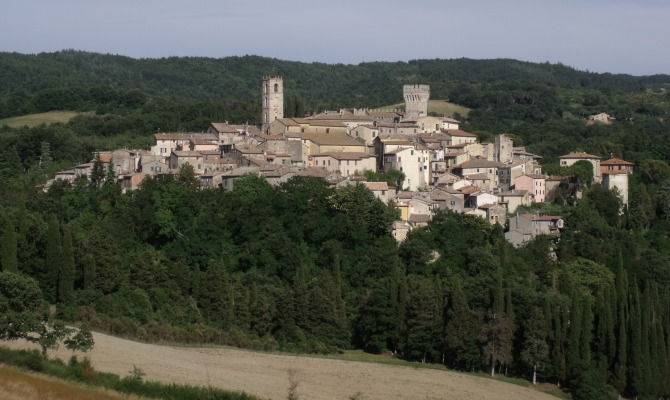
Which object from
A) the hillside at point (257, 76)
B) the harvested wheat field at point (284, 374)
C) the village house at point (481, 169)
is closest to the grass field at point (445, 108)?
the hillside at point (257, 76)

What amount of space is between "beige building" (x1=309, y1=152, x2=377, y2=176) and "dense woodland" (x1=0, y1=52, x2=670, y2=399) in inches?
221

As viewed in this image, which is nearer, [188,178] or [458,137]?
[188,178]

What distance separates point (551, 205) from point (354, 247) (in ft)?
40.3

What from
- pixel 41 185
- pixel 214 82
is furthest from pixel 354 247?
pixel 214 82

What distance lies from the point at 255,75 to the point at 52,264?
132m

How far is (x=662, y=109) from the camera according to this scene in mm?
119750

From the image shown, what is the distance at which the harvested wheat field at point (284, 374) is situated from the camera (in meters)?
31.9

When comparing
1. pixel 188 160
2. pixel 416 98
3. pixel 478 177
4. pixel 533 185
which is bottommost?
pixel 533 185

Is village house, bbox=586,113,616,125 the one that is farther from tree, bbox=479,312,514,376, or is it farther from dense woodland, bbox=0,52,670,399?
tree, bbox=479,312,514,376

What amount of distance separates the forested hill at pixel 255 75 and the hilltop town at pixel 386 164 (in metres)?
63.3

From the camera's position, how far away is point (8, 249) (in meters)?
41.9

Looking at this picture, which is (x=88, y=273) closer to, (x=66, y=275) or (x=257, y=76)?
(x=66, y=275)

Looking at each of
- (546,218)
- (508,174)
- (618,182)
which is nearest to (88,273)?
(546,218)

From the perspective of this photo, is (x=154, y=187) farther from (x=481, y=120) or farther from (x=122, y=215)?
(x=481, y=120)
